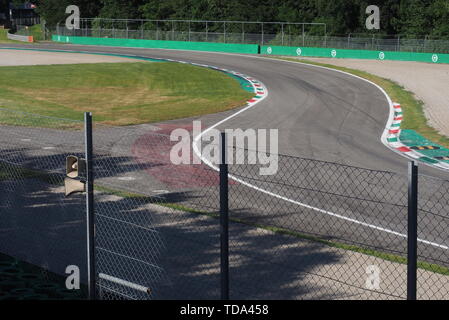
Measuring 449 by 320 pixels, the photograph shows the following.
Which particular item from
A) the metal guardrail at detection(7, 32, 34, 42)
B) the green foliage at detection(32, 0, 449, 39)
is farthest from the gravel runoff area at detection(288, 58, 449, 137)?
the metal guardrail at detection(7, 32, 34, 42)

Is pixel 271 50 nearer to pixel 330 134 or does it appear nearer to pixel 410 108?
pixel 410 108

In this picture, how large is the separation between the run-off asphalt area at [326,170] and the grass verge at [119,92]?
221cm

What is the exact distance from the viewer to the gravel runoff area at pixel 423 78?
→ 94.5 feet

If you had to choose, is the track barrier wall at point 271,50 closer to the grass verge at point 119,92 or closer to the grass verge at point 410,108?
the grass verge at point 410,108

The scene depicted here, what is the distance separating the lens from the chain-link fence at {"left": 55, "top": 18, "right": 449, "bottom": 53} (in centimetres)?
5653

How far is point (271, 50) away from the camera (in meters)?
61.9

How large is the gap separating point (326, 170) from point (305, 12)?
6000cm

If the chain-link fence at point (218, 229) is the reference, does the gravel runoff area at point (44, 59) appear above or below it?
above

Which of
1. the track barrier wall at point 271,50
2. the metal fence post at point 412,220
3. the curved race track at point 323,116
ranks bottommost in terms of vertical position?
the curved race track at point 323,116

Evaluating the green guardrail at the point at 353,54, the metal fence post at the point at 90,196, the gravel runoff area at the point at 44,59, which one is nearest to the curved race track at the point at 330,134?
the metal fence post at the point at 90,196

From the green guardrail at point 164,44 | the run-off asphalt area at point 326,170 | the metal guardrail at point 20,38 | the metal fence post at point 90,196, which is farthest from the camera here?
the metal guardrail at point 20,38

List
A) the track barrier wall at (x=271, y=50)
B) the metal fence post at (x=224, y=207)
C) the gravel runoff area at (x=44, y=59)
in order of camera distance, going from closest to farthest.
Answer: the metal fence post at (x=224, y=207), the gravel runoff area at (x=44, y=59), the track barrier wall at (x=271, y=50)

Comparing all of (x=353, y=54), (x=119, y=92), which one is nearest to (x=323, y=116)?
(x=119, y=92)

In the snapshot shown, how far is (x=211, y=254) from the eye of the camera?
11.2 meters
